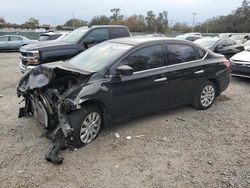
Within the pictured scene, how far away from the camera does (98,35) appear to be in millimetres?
10414

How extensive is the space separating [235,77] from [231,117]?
493cm

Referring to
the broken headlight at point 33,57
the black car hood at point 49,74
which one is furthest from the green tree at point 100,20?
the black car hood at point 49,74

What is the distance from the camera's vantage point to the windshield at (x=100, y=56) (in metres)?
5.49

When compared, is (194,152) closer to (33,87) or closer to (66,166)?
(66,166)

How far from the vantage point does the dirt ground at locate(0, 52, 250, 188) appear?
4141mm

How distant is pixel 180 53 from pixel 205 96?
1.24 m

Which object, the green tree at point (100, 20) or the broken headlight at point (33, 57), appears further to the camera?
the green tree at point (100, 20)

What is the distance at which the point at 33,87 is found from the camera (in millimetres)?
5145

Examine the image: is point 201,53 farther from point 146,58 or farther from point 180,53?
point 146,58

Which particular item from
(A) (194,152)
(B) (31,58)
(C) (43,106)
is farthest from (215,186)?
(B) (31,58)

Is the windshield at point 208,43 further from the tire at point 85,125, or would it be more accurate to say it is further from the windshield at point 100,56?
the tire at point 85,125

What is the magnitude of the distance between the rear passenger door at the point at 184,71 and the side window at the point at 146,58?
255mm

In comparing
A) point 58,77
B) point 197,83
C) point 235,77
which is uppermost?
point 58,77

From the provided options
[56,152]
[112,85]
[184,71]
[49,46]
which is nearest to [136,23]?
[49,46]
